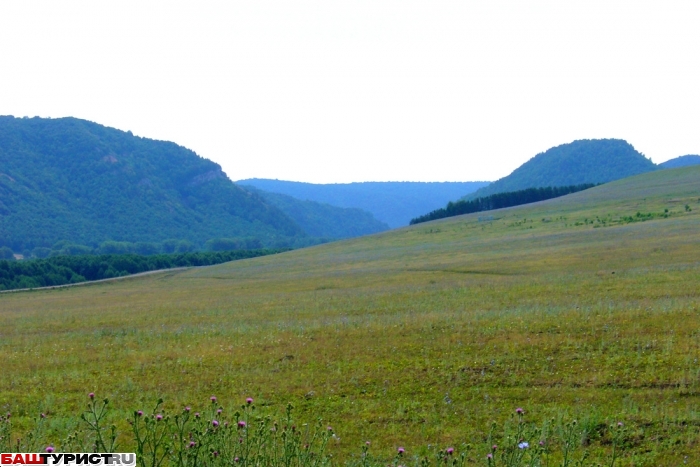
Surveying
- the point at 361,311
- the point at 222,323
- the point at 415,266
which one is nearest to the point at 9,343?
the point at 222,323

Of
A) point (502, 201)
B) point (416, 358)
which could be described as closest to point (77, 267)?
point (502, 201)

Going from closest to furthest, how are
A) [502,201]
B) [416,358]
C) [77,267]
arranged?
[416,358] < [77,267] < [502,201]

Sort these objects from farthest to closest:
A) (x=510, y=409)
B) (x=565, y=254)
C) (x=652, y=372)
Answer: (x=565, y=254) < (x=652, y=372) < (x=510, y=409)

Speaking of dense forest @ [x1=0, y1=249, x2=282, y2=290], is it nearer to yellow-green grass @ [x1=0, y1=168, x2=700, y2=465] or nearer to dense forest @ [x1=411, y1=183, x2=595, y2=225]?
dense forest @ [x1=411, y1=183, x2=595, y2=225]

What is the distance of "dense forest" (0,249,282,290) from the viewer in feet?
312

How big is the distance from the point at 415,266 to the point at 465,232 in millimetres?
35947

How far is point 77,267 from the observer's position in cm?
11131

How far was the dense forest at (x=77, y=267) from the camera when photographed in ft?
312

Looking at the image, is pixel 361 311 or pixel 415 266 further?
pixel 415 266

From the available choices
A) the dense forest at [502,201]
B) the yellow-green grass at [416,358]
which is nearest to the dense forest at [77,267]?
the dense forest at [502,201]

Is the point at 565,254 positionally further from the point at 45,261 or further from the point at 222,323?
the point at 45,261

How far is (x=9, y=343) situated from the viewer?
2547cm

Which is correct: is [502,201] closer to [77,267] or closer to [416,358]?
[77,267]

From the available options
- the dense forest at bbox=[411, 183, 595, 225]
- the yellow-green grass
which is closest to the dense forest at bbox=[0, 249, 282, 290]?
the dense forest at bbox=[411, 183, 595, 225]
